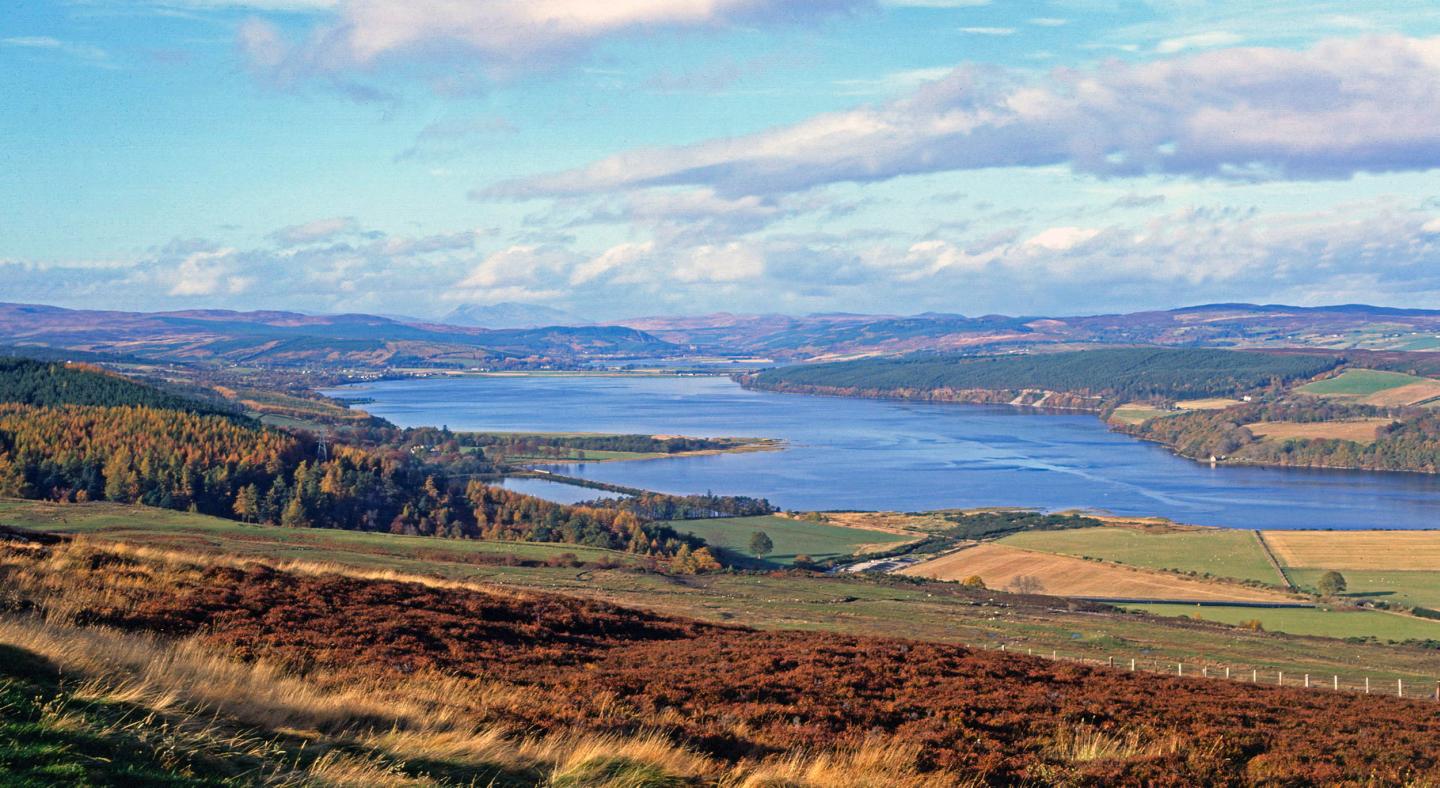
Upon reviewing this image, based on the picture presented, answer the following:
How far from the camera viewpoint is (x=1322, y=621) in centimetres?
4881

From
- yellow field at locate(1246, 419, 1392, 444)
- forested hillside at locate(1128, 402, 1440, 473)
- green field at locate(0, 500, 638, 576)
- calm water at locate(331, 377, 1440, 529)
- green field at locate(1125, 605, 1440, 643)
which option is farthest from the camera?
yellow field at locate(1246, 419, 1392, 444)

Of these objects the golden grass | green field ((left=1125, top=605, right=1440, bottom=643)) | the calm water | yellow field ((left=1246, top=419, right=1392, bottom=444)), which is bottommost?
the calm water

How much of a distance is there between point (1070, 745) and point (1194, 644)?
23884 mm

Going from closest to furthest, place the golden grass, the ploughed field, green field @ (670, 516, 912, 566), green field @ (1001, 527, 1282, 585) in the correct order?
the golden grass
the ploughed field
green field @ (1001, 527, 1282, 585)
green field @ (670, 516, 912, 566)

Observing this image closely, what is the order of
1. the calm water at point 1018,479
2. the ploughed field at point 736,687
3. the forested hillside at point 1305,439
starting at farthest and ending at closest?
the forested hillside at point 1305,439 → the calm water at point 1018,479 → the ploughed field at point 736,687

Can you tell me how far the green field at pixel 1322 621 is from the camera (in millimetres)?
45719

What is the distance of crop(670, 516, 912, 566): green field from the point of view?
2916 inches

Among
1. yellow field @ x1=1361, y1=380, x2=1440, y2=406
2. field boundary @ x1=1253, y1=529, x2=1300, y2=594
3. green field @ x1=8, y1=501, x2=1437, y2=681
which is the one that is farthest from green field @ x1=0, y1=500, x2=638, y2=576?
yellow field @ x1=1361, y1=380, x2=1440, y2=406

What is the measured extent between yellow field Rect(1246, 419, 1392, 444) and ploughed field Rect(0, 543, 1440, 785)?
540 feet

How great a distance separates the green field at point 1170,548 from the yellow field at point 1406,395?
128 m

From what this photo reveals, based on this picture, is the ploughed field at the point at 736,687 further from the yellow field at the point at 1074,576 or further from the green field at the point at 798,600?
the yellow field at the point at 1074,576

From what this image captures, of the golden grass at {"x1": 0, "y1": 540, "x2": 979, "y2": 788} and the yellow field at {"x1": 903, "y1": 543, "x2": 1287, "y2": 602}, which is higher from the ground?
the golden grass at {"x1": 0, "y1": 540, "x2": 979, "y2": 788}

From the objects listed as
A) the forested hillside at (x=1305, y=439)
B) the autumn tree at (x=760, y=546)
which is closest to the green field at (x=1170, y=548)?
the autumn tree at (x=760, y=546)

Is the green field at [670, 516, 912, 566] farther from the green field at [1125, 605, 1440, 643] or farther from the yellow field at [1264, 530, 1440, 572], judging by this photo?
the yellow field at [1264, 530, 1440, 572]
